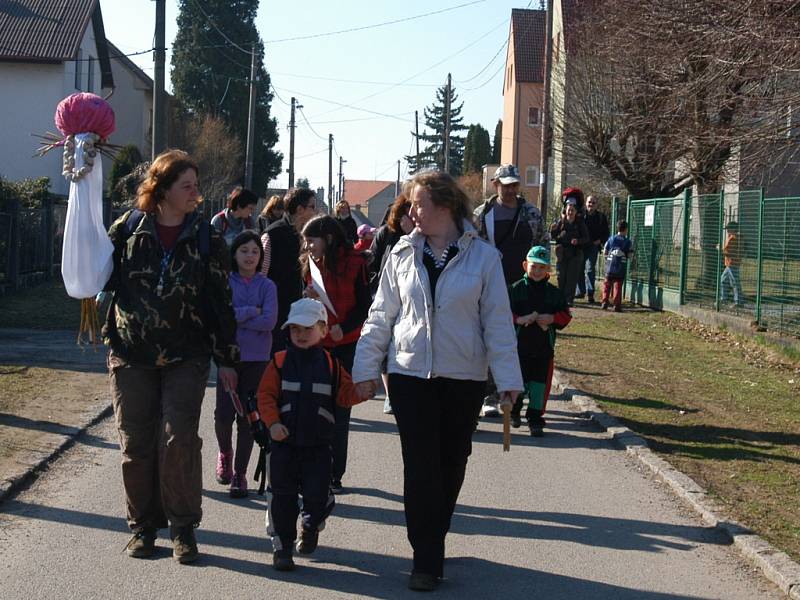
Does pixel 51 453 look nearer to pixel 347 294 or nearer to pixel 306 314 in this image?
pixel 347 294

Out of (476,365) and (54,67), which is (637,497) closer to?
(476,365)

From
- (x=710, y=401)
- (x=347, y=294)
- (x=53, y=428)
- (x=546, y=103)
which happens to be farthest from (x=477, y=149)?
(x=347, y=294)

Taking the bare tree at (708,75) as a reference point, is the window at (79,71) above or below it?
above

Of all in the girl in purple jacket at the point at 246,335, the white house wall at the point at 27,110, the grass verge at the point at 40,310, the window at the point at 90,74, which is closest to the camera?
the girl in purple jacket at the point at 246,335

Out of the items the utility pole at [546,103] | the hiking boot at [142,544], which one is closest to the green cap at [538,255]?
the hiking boot at [142,544]

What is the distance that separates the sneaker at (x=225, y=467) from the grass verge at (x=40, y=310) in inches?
390

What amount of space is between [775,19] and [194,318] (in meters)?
8.10

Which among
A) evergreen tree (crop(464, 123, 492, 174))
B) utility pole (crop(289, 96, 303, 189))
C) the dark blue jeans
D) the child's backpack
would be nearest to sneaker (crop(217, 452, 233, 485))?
the child's backpack

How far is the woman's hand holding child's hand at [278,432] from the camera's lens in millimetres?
5695

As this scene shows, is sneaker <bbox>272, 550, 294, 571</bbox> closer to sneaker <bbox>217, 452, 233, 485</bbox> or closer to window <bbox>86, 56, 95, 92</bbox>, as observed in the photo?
sneaker <bbox>217, 452, 233, 485</bbox>

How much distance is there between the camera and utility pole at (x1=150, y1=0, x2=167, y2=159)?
68.0 feet

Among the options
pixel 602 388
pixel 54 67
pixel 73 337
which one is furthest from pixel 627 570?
pixel 54 67

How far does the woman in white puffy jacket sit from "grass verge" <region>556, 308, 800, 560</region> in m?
2.00

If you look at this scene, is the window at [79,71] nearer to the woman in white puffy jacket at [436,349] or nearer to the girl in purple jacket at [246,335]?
the girl in purple jacket at [246,335]
